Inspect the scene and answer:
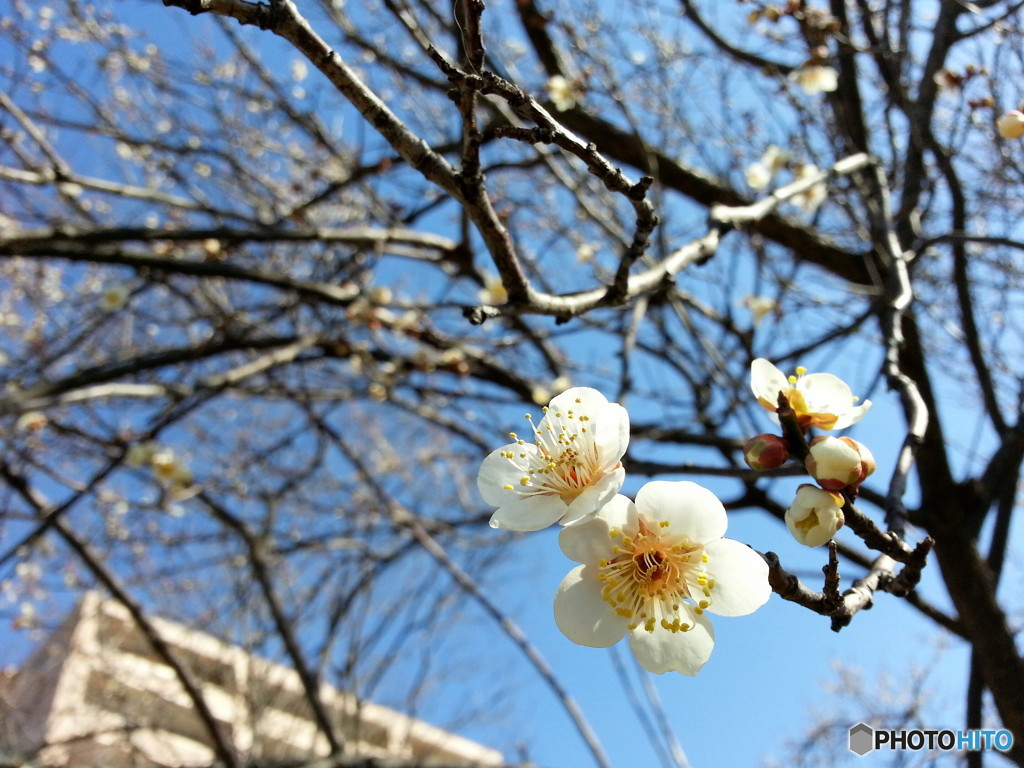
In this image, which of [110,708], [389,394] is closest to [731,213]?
[389,394]

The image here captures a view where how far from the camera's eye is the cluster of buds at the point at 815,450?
964mm

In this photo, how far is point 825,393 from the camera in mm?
1253

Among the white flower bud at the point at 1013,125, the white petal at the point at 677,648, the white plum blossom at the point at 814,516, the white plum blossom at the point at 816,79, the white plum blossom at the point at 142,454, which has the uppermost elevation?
the white plum blossom at the point at 816,79

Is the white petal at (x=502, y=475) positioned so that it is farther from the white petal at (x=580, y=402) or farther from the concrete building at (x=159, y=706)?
the concrete building at (x=159, y=706)

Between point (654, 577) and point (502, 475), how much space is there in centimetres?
31

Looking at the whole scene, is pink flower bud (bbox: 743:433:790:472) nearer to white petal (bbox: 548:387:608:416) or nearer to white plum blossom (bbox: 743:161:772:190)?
white petal (bbox: 548:387:608:416)

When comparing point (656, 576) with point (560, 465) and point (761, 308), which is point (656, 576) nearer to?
point (560, 465)

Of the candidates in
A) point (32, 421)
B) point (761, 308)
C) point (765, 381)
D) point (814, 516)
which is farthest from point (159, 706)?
point (814, 516)

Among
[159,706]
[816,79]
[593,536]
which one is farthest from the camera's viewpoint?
[159,706]

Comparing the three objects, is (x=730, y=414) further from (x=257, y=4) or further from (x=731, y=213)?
(x=257, y=4)

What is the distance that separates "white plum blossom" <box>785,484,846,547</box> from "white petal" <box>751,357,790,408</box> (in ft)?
0.81

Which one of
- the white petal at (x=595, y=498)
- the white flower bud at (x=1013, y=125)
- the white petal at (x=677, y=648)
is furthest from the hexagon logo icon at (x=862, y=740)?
the white flower bud at (x=1013, y=125)

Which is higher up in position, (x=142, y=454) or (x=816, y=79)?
(x=816, y=79)

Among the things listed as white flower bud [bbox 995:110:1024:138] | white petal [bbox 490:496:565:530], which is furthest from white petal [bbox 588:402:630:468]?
white flower bud [bbox 995:110:1024:138]
